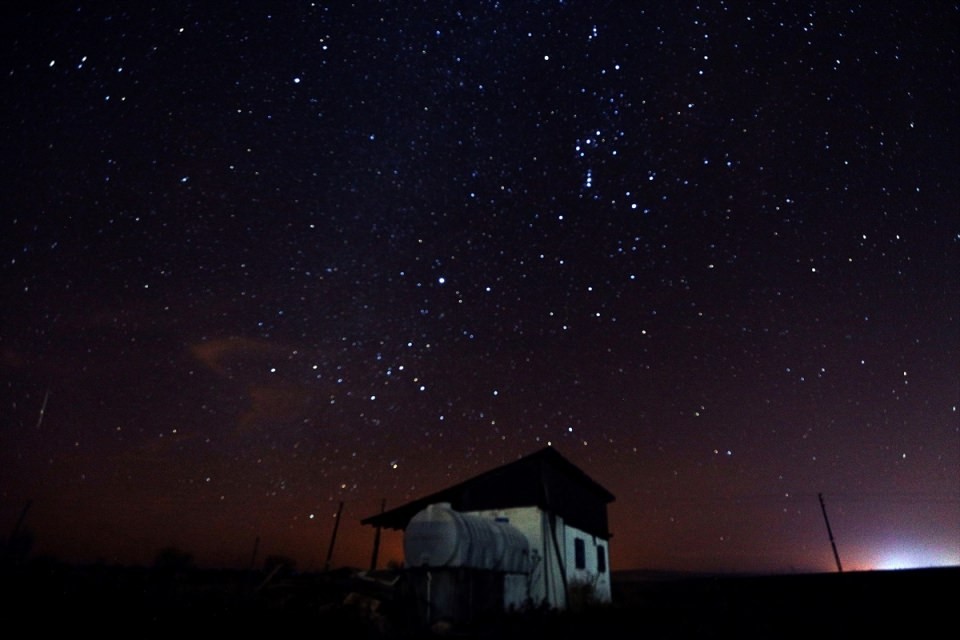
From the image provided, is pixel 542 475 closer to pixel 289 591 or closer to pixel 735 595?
pixel 289 591

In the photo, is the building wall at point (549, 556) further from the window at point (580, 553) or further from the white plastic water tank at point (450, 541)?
the white plastic water tank at point (450, 541)

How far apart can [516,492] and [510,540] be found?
8.87 ft

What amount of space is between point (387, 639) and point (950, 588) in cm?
1047

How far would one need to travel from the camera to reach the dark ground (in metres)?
8.07

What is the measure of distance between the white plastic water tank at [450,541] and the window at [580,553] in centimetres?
599

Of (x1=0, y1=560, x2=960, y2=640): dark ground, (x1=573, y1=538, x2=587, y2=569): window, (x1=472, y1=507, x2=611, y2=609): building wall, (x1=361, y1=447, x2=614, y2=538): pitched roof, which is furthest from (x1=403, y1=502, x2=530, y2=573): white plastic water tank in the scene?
(x1=573, y1=538, x2=587, y2=569): window

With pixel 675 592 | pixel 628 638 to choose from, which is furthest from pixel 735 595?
pixel 675 592

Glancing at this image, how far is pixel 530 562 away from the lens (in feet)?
64.8

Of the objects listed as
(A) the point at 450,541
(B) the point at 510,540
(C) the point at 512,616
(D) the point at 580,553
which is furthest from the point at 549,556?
(A) the point at 450,541

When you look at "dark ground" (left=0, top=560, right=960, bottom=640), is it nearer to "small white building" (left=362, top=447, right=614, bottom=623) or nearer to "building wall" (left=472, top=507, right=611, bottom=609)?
"small white building" (left=362, top=447, right=614, bottom=623)

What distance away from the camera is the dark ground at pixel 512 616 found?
26.5 feet

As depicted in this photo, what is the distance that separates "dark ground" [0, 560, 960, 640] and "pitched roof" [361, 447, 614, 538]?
559cm

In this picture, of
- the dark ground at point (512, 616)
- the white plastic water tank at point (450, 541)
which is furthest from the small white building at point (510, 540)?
the dark ground at point (512, 616)

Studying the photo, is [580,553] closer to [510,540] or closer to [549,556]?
[549,556]
